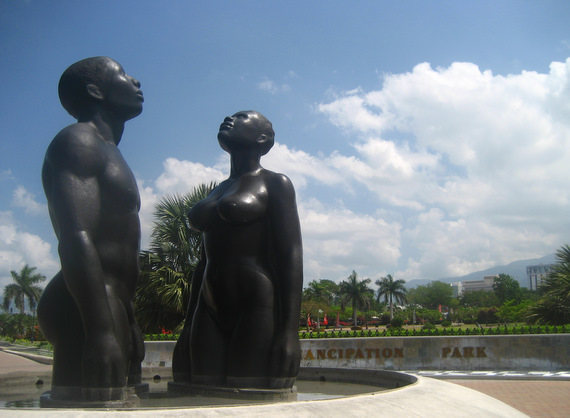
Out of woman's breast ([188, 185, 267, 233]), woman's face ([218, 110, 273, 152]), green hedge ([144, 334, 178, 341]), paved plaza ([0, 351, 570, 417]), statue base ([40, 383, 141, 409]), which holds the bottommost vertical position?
paved plaza ([0, 351, 570, 417])

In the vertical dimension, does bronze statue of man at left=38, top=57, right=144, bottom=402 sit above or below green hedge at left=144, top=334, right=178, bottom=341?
above

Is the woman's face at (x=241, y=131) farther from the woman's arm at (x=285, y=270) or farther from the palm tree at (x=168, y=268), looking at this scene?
the palm tree at (x=168, y=268)

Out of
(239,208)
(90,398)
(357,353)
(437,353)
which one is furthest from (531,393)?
(90,398)

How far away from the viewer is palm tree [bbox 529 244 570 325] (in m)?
21.6

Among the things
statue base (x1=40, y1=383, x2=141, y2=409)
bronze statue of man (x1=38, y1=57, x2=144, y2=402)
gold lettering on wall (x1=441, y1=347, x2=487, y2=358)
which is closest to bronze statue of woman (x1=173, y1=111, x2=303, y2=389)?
bronze statue of man (x1=38, y1=57, x2=144, y2=402)

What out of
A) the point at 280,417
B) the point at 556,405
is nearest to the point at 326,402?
the point at 280,417

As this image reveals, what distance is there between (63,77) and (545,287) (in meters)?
23.9

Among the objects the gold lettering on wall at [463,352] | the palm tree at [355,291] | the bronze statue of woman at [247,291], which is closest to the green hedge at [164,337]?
the gold lettering on wall at [463,352]

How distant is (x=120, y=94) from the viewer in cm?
502

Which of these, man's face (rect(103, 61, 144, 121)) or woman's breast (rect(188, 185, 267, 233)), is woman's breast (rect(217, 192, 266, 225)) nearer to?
woman's breast (rect(188, 185, 267, 233))

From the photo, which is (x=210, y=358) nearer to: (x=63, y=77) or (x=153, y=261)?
(x=63, y=77)

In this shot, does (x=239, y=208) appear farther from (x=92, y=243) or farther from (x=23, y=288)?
(x=23, y=288)

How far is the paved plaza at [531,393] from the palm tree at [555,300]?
894cm

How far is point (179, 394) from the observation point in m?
5.12
